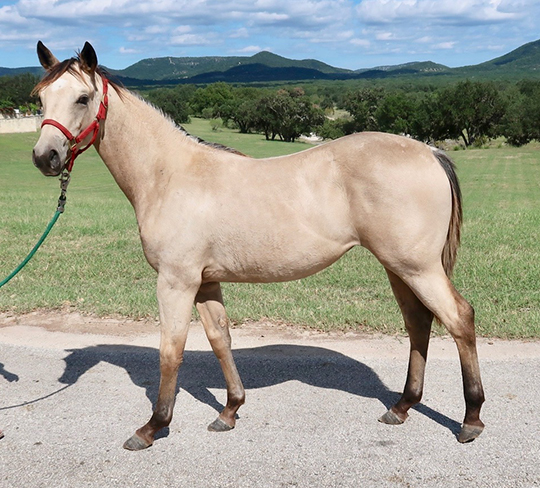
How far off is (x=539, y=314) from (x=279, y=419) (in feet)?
11.7

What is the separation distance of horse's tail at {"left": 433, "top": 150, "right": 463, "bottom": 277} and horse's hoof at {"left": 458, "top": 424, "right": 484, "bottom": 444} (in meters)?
1.12

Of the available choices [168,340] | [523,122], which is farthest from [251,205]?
[523,122]

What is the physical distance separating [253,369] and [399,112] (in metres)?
89.6

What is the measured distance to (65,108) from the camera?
3.94 m

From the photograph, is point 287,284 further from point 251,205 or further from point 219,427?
point 251,205

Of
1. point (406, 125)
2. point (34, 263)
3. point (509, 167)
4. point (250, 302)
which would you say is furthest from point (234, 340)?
point (406, 125)

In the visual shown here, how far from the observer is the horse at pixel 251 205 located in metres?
4.01

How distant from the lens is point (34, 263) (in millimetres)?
9812

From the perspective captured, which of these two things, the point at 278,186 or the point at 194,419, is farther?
the point at 194,419

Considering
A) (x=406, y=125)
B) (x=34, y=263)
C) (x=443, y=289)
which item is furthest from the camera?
(x=406, y=125)

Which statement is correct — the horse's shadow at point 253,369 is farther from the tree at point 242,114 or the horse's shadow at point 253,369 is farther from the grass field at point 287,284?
the tree at point 242,114

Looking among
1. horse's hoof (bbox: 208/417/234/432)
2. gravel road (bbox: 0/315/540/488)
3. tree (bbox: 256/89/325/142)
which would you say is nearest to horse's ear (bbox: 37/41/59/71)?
gravel road (bbox: 0/315/540/488)

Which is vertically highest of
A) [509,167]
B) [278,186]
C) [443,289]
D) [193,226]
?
[278,186]

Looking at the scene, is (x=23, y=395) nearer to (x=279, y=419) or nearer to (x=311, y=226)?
(x=279, y=419)
